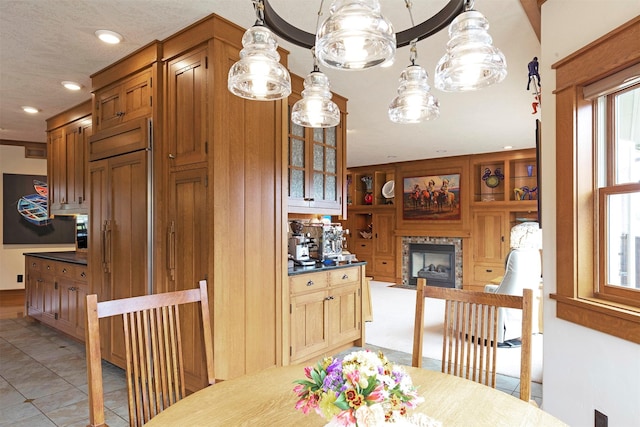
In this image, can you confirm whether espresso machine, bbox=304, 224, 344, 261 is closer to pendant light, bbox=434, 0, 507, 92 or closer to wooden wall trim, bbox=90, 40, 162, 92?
wooden wall trim, bbox=90, 40, 162, 92

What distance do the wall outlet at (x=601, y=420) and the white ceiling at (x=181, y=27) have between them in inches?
89.7

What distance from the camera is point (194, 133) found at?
2623 mm

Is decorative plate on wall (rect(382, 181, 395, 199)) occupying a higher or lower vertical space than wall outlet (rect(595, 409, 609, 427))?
higher

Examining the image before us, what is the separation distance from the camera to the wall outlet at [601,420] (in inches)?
72.1

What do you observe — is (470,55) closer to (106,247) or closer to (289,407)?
(289,407)

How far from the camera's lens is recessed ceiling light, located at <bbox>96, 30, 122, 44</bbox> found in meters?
2.63

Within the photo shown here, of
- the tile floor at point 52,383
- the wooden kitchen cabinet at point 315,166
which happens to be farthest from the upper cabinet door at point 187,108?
the tile floor at point 52,383

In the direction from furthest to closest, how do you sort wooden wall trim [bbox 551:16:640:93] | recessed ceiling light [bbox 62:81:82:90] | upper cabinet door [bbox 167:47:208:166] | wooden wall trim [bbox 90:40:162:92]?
recessed ceiling light [bbox 62:81:82:90] → wooden wall trim [bbox 90:40:162:92] → upper cabinet door [bbox 167:47:208:166] → wooden wall trim [bbox 551:16:640:93]

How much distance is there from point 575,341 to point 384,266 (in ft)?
21.8

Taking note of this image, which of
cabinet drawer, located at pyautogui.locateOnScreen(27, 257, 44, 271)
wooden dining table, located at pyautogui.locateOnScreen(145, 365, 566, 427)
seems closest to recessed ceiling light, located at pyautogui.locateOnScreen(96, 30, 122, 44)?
wooden dining table, located at pyautogui.locateOnScreen(145, 365, 566, 427)

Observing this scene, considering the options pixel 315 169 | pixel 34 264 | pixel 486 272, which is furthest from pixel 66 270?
pixel 486 272

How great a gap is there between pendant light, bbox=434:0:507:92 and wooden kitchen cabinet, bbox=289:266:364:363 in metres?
2.15

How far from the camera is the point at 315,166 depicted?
12.2 feet

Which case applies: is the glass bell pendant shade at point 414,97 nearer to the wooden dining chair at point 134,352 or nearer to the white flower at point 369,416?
the wooden dining chair at point 134,352
